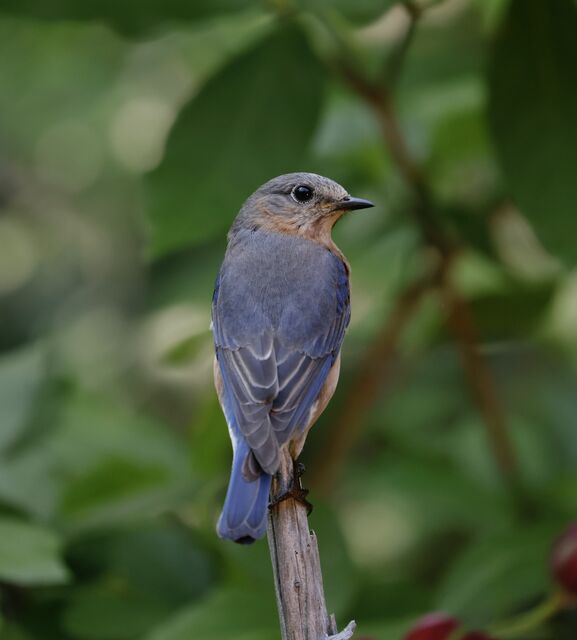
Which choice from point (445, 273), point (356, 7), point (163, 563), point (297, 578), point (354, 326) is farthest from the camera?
point (354, 326)

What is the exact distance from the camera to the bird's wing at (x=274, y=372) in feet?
9.25

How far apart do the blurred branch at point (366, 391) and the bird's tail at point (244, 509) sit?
1.57 m

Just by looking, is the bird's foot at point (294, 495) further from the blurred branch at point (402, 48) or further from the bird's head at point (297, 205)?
the blurred branch at point (402, 48)

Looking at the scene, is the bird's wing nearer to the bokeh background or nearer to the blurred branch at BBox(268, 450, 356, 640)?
the blurred branch at BBox(268, 450, 356, 640)

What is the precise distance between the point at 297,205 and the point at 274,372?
879 millimetres

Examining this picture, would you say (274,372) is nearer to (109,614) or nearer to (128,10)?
(109,614)

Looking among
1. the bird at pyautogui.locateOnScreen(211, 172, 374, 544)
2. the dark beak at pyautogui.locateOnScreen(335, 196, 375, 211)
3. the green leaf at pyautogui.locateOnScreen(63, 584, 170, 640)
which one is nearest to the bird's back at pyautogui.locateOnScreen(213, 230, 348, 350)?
the bird at pyautogui.locateOnScreen(211, 172, 374, 544)

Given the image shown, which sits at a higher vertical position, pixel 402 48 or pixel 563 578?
pixel 402 48

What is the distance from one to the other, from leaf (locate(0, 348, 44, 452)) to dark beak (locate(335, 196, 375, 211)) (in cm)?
104

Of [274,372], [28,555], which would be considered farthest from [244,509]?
[28,555]

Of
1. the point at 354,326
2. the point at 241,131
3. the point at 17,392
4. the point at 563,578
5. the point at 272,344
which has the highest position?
the point at 354,326

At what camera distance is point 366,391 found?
4.16 m

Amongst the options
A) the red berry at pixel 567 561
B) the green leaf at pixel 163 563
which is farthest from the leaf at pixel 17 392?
the red berry at pixel 567 561

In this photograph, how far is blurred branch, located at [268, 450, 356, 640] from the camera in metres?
2.21
